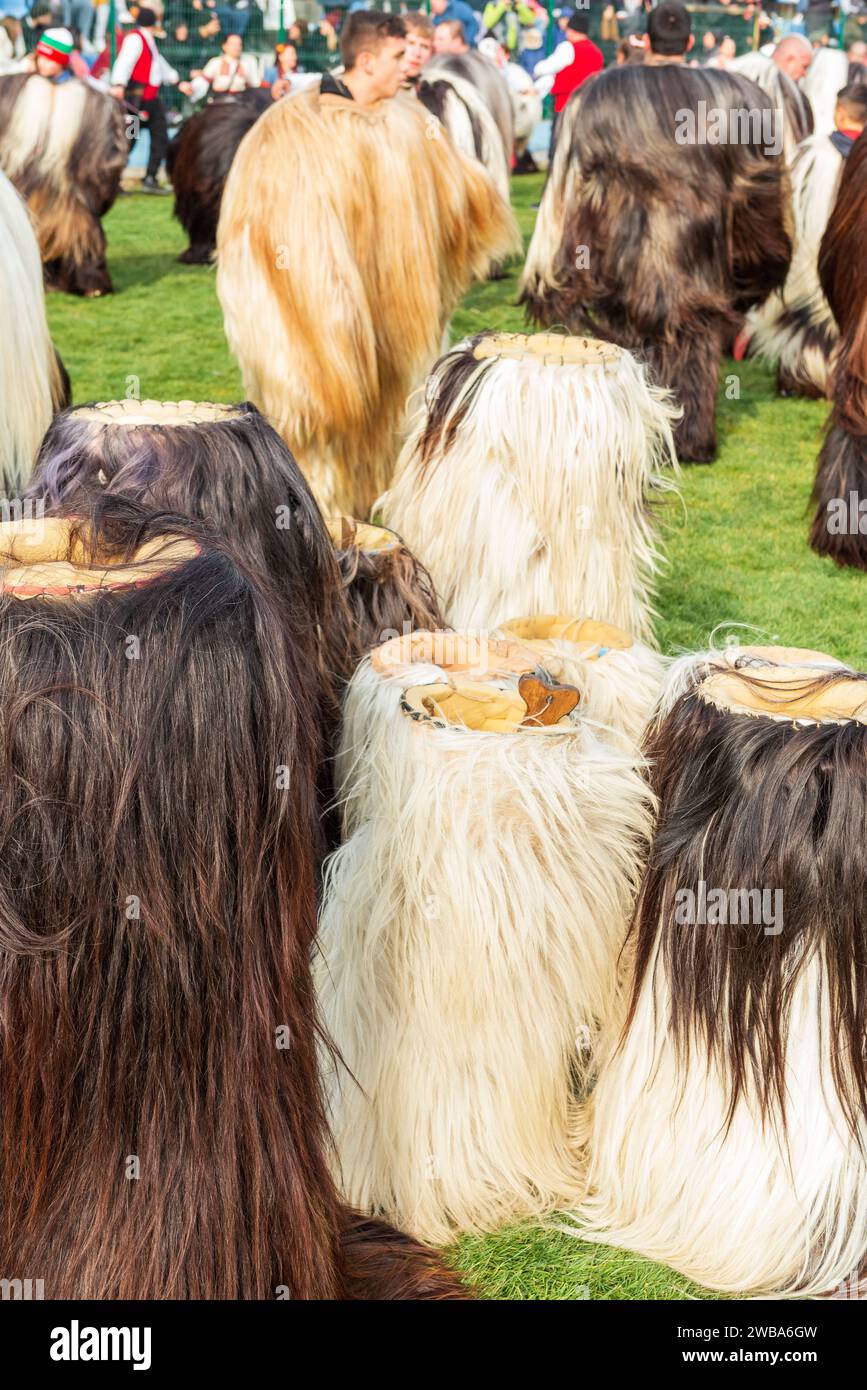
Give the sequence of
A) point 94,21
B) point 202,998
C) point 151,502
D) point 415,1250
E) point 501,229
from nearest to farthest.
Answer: point 202,998, point 415,1250, point 151,502, point 501,229, point 94,21

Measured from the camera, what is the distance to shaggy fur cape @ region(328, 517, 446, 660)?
2.98m

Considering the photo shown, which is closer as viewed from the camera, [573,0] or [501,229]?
[501,229]

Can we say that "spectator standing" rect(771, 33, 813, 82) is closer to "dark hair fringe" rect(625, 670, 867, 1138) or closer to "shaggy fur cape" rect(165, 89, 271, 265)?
"shaggy fur cape" rect(165, 89, 271, 265)

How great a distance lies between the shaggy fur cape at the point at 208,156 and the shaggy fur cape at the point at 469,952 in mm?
8467

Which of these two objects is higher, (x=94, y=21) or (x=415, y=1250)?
(x=94, y=21)

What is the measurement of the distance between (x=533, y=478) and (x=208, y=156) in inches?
300

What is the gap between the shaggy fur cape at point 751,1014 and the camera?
2.03 meters

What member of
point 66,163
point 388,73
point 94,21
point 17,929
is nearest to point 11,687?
point 17,929

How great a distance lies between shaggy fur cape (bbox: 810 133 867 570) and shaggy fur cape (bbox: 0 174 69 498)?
8.11ft

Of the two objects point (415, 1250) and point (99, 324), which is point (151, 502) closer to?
point (415, 1250)

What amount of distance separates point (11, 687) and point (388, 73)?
139 inches

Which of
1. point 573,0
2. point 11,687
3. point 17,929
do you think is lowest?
point 17,929

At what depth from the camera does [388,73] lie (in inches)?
173

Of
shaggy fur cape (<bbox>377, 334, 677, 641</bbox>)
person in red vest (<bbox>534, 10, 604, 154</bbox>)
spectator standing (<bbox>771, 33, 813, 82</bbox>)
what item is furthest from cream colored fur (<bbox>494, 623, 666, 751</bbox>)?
person in red vest (<bbox>534, 10, 604, 154</bbox>)
